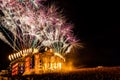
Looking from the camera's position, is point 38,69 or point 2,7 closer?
point 2,7

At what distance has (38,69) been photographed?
46.1 metres

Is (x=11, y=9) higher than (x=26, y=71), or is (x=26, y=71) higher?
(x=11, y=9)

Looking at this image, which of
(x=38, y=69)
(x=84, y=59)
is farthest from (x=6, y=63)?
(x=38, y=69)

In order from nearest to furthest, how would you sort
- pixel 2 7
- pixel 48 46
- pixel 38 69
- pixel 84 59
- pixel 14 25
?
pixel 2 7, pixel 14 25, pixel 38 69, pixel 48 46, pixel 84 59

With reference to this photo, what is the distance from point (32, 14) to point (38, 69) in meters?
10.4

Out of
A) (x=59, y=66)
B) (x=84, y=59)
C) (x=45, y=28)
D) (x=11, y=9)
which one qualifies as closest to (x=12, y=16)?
(x=11, y=9)

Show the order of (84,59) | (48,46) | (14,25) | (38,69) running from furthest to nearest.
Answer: (84,59), (48,46), (38,69), (14,25)

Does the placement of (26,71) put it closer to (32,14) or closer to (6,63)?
(32,14)

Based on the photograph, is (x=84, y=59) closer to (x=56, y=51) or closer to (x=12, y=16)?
(x=56, y=51)

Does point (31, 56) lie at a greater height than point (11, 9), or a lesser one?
lesser

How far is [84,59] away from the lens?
62312 mm

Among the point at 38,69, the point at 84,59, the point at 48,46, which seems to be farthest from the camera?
the point at 84,59

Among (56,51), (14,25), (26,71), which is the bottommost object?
(26,71)

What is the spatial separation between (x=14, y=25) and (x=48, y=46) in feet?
30.5
